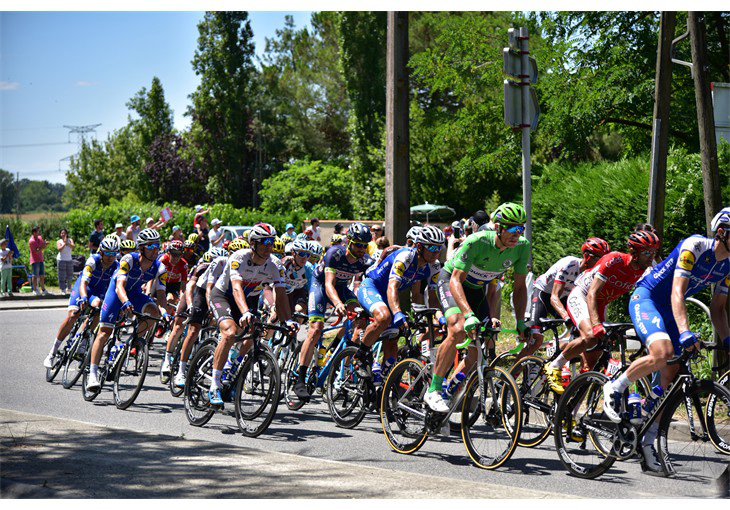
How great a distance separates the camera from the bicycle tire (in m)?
10.3

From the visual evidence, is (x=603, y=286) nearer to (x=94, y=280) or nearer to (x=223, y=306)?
(x=223, y=306)

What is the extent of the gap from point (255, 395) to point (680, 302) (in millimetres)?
4086

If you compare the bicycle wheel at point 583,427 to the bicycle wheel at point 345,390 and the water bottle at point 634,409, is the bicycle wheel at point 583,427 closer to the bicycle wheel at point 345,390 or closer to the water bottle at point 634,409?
the water bottle at point 634,409

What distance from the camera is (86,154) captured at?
3388 inches

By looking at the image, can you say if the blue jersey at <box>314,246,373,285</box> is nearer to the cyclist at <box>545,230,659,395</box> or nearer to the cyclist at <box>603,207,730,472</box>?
the cyclist at <box>545,230,659,395</box>

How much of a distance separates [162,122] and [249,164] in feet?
47.2

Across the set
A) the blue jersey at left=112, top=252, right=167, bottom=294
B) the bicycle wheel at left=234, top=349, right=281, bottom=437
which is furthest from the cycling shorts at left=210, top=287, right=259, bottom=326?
the blue jersey at left=112, top=252, right=167, bottom=294

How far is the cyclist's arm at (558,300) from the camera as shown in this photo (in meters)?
9.27

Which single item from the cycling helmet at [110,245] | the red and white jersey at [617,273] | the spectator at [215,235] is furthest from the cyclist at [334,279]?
the spectator at [215,235]

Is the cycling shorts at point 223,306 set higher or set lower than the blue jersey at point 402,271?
lower

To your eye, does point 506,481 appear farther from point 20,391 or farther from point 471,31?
point 471,31

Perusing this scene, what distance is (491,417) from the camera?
716 cm

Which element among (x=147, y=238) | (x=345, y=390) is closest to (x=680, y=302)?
(x=345, y=390)

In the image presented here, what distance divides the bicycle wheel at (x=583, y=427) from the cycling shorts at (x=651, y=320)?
46 cm
